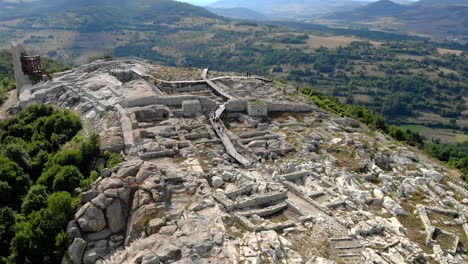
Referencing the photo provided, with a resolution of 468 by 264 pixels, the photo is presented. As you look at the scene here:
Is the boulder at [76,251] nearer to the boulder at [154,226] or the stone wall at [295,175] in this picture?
the boulder at [154,226]

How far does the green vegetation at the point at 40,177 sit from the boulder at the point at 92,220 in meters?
0.88

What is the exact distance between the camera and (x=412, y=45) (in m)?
186

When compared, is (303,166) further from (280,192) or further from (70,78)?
(70,78)

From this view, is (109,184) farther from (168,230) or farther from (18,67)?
(18,67)

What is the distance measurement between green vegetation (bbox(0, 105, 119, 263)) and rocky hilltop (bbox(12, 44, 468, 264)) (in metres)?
1.02

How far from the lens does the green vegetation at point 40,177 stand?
1859 cm

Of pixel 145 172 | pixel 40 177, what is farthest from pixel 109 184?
pixel 40 177

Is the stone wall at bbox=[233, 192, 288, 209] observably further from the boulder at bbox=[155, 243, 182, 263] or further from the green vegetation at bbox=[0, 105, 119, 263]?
the green vegetation at bbox=[0, 105, 119, 263]

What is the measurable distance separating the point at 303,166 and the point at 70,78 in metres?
31.5

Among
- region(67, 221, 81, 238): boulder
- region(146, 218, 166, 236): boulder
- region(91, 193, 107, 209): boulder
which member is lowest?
region(67, 221, 81, 238): boulder

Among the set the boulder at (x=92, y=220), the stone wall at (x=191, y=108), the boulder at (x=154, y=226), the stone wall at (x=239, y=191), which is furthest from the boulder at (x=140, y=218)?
the stone wall at (x=191, y=108)

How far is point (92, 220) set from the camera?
59.4ft

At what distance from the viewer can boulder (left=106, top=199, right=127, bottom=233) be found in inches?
719

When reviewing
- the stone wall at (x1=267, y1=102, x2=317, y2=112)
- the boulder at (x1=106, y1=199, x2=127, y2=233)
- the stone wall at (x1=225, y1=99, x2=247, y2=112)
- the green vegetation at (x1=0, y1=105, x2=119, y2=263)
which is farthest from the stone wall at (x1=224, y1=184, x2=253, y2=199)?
the stone wall at (x1=267, y1=102, x2=317, y2=112)
